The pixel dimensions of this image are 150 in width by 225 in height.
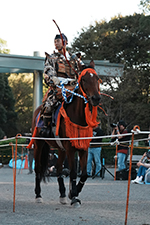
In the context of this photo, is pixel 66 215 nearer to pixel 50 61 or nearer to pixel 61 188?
pixel 61 188

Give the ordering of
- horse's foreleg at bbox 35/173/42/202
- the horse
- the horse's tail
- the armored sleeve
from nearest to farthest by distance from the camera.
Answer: the horse < the armored sleeve < horse's foreleg at bbox 35/173/42/202 < the horse's tail

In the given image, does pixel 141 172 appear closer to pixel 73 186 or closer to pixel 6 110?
pixel 73 186

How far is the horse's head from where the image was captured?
6898mm

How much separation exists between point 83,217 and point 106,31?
1345 inches

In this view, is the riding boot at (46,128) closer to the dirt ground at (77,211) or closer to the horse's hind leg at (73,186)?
the horse's hind leg at (73,186)

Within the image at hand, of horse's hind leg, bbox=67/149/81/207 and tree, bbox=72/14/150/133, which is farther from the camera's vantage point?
tree, bbox=72/14/150/133

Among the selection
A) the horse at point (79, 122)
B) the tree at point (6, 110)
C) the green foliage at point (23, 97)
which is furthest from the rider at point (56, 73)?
the green foliage at point (23, 97)

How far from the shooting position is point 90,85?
23.3 ft

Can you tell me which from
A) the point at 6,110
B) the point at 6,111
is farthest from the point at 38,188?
the point at 6,110

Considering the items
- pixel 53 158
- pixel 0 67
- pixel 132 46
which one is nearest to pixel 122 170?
pixel 53 158

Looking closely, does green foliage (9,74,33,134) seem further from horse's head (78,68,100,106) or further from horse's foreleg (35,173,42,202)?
horse's head (78,68,100,106)

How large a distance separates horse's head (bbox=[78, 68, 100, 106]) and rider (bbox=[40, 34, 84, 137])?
2.29 feet

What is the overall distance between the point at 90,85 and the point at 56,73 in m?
1.28

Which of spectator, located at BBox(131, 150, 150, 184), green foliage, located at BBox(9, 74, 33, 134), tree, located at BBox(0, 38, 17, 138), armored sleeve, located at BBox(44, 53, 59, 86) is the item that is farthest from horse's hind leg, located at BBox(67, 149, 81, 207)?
green foliage, located at BBox(9, 74, 33, 134)
